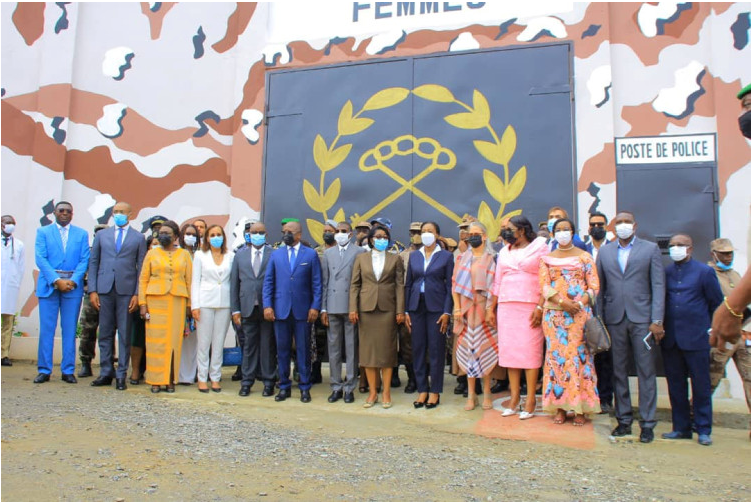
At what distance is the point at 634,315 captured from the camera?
4.64m

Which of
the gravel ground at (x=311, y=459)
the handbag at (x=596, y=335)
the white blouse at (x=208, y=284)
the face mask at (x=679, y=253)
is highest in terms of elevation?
the face mask at (x=679, y=253)

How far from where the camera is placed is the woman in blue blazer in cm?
542

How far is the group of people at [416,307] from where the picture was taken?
184 inches

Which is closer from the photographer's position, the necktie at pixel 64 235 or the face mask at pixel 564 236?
the face mask at pixel 564 236

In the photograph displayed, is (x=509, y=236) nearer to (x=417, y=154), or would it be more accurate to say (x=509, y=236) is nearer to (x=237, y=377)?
(x=417, y=154)

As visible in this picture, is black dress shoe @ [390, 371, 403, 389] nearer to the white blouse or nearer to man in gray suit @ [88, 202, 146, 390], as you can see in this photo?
the white blouse

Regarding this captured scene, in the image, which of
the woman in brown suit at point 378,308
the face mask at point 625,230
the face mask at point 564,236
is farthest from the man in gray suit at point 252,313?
the face mask at point 625,230

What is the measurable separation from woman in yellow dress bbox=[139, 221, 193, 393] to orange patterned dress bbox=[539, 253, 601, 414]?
3576 mm

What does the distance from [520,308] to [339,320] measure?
Result: 5.66 ft

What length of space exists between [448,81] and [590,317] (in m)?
3.87

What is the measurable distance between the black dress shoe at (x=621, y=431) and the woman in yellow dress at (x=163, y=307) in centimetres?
406

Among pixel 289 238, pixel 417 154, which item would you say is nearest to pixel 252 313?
pixel 289 238

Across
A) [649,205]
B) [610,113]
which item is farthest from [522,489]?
[610,113]

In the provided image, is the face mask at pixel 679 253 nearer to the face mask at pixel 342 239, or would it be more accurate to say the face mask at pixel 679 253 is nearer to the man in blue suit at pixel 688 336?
the man in blue suit at pixel 688 336
